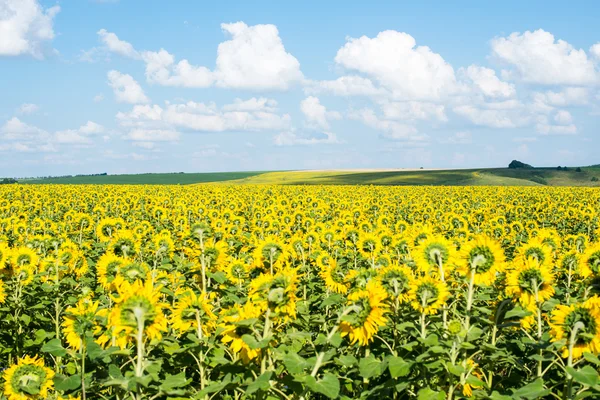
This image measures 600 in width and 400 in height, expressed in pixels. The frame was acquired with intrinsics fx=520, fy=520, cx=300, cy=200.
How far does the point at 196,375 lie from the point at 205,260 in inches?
58.6

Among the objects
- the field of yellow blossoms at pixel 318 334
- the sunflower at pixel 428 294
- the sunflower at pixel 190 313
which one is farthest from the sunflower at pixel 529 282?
the sunflower at pixel 190 313

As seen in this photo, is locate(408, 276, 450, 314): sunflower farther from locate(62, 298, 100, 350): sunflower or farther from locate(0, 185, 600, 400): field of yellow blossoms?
locate(62, 298, 100, 350): sunflower

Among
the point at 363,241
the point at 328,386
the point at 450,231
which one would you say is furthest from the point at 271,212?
the point at 328,386

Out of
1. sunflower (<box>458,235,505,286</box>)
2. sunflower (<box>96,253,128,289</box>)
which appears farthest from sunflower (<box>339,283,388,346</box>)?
→ sunflower (<box>96,253,128,289</box>)

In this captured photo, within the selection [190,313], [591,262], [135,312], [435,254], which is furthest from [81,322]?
[591,262]

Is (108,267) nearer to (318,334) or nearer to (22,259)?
(22,259)

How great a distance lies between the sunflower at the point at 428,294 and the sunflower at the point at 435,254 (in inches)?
14.8

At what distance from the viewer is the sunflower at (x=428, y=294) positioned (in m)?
4.29

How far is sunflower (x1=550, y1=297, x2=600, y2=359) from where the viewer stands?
3.69 m

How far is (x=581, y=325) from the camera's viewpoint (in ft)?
11.9

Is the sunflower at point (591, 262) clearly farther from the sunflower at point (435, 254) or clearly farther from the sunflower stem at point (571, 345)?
the sunflower stem at point (571, 345)

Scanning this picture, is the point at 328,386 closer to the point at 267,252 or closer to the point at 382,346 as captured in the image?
the point at 382,346

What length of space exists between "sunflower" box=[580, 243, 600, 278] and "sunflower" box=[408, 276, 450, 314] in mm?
1663

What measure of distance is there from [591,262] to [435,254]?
5.24ft
